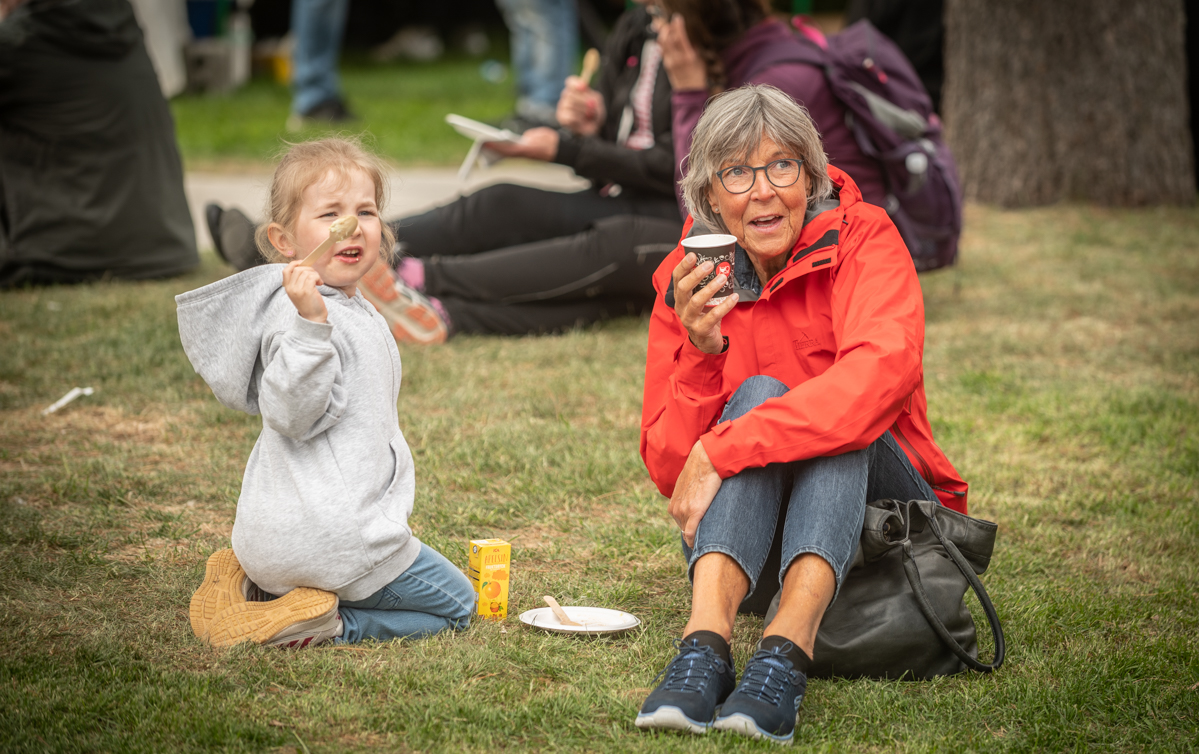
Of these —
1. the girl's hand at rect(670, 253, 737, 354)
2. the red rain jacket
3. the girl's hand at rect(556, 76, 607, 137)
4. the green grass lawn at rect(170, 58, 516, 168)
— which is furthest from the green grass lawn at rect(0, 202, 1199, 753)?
the green grass lawn at rect(170, 58, 516, 168)

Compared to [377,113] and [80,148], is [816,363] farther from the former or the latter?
[377,113]

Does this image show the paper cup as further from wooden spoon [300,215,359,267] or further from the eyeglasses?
wooden spoon [300,215,359,267]

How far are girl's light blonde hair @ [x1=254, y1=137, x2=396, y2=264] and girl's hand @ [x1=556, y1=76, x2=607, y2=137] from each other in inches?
121

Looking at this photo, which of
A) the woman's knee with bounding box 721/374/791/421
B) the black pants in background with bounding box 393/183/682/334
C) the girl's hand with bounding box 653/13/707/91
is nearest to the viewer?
the woman's knee with bounding box 721/374/791/421

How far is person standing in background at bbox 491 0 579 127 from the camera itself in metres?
10.6

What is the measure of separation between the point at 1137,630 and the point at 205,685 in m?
2.10

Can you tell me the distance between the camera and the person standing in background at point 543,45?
10594 mm

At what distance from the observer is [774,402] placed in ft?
7.84

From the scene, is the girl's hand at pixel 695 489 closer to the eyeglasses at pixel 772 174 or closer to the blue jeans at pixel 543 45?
the eyeglasses at pixel 772 174

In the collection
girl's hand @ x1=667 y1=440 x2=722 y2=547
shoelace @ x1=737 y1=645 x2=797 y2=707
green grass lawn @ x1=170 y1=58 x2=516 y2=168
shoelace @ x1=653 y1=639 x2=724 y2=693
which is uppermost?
girl's hand @ x1=667 y1=440 x2=722 y2=547

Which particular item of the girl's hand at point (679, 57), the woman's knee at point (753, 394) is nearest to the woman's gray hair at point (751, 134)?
the woman's knee at point (753, 394)

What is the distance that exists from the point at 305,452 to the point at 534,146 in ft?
10.2

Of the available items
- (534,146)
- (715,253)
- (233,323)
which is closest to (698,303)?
(715,253)

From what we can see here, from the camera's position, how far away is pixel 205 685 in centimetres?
229
